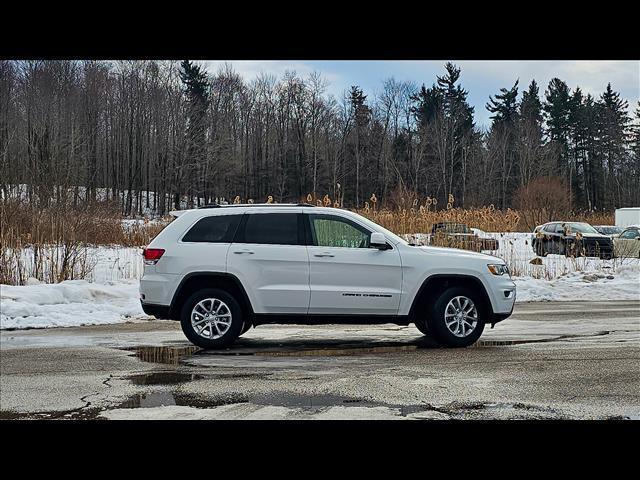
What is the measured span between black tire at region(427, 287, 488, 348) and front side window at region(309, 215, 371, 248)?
134 cm

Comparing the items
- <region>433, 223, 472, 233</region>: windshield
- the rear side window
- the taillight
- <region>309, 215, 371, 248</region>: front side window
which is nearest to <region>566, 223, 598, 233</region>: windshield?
<region>433, 223, 472, 233</region>: windshield

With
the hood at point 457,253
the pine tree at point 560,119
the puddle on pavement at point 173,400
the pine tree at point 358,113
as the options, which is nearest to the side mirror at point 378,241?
the hood at point 457,253

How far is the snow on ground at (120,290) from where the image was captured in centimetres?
1262

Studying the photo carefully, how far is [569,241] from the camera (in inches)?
1037

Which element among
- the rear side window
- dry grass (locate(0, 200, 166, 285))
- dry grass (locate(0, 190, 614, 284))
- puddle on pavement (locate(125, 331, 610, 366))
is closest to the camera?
puddle on pavement (locate(125, 331, 610, 366))

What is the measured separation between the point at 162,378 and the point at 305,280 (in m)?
2.66

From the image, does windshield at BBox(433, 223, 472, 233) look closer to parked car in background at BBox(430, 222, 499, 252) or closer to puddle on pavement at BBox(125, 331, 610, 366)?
parked car in background at BBox(430, 222, 499, 252)

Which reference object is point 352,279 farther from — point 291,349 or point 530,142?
point 530,142

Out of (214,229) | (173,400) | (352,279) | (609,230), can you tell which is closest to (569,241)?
(609,230)

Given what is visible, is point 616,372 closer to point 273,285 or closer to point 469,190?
point 273,285

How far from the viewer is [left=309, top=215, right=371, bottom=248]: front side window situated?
9.72m

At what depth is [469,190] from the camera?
246 feet

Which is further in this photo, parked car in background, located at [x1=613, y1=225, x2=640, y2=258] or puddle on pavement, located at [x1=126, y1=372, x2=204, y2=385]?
parked car in background, located at [x1=613, y1=225, x2=640, y2=258]
